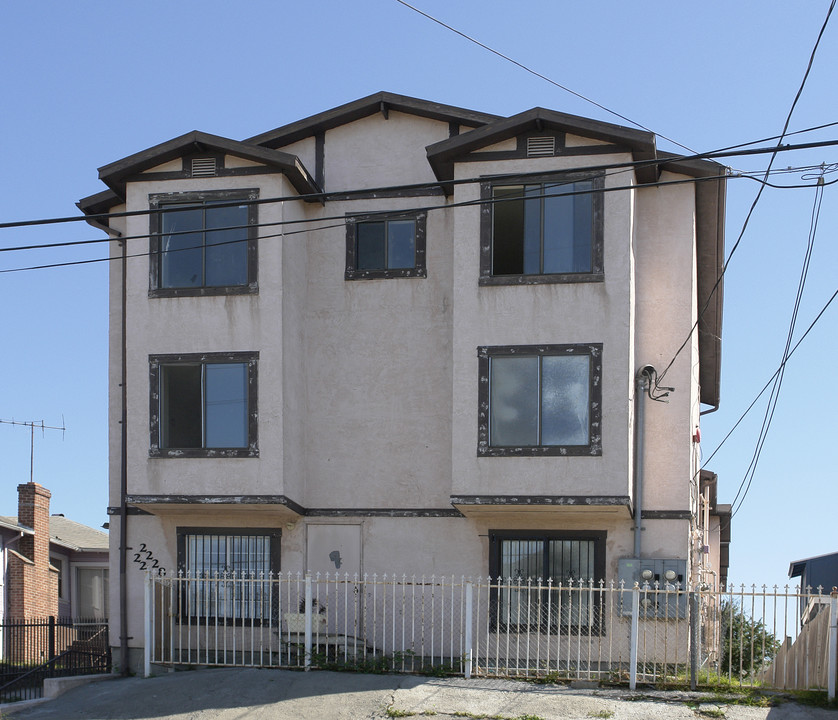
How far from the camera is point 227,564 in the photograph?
779 inches

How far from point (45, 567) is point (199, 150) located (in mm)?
15927

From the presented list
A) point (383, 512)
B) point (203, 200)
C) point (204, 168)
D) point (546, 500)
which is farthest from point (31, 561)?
point (546, 500)

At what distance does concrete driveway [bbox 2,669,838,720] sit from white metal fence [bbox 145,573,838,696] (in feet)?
1.75

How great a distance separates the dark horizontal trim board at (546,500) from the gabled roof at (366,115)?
6357 millimetres

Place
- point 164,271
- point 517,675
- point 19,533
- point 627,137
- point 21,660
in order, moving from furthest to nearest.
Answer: point 19,533 → point 21,660 → point 164,271 → point 627,137 → point 517,675

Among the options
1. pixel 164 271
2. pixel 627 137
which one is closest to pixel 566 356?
pixel 627 137

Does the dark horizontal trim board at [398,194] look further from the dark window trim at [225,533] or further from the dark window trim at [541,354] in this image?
the dark window trim at [225,533]

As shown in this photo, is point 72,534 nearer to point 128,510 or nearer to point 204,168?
point 128,510

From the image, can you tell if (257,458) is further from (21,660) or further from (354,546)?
(21,660)

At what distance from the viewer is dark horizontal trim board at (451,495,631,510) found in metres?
17.9

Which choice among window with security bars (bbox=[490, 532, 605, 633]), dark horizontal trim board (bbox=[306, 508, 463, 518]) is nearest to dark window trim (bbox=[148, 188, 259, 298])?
dark horizontal trim board (bbox=[306, 508, 463, 518])

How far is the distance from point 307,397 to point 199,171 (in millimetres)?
4165

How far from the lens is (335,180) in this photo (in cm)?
2061

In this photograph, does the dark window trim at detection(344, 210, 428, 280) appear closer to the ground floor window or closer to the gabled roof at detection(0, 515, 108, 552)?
the gabled roof at detection(0, 515, 108, 552)
